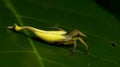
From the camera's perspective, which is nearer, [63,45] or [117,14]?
[63,45]

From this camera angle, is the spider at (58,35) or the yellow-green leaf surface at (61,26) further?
the spider at (58,35)

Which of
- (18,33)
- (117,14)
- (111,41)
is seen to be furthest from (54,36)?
(117,14)

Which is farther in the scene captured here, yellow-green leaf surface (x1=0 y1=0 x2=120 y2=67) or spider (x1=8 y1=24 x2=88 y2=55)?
spider (x1=8 y1=24 x2=88 y2=55)

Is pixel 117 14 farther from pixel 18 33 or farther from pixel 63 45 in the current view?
pixel 18 33
